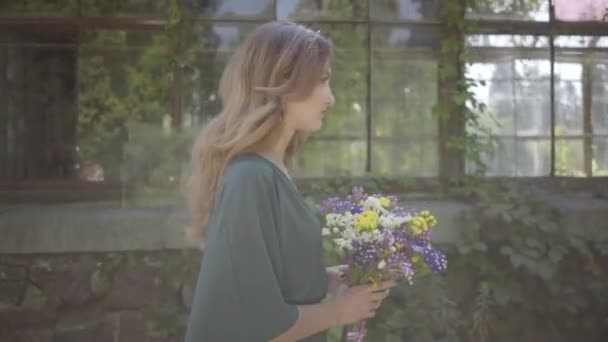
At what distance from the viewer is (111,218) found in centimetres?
331

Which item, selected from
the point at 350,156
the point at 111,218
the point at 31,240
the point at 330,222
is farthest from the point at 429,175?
the point at 330,222

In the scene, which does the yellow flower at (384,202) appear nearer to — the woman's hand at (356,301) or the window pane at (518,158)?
the woman's hand at (356,301)

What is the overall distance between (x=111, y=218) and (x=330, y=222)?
2.01 metres

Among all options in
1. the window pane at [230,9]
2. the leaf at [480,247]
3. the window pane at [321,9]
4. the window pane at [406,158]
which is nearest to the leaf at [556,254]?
the leaf at [480,247]

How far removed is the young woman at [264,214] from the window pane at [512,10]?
8.40ft

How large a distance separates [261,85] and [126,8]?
8.10ft

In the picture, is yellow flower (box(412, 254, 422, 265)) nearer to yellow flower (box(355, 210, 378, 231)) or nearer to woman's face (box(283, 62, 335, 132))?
yellow flower (box(355, 210, 378, 231))

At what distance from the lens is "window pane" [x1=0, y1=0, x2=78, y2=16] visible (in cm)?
364

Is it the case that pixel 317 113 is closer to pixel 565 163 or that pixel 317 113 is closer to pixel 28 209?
pixel 28 209

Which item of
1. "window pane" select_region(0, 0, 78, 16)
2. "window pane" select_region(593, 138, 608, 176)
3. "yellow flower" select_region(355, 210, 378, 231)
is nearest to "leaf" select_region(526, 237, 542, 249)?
"window pane" select_region(593, 138, 608, 176)

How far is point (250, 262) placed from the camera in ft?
4.24

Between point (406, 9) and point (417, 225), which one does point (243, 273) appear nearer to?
point (417, 225)

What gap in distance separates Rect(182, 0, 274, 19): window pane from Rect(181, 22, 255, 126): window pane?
5cm

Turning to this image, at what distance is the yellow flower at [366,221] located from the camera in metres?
1.48
